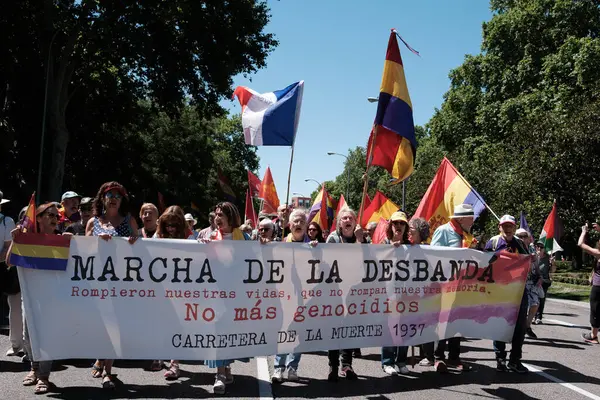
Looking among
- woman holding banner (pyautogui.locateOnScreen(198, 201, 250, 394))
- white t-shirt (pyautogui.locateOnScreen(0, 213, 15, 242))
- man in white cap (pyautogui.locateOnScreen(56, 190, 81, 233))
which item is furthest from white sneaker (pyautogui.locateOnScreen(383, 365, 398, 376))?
man in white cap (pyautogui.locateOnScreen(56, 190, 81, 233))

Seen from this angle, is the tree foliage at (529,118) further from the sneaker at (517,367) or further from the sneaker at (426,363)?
the sneaker at (426,363)

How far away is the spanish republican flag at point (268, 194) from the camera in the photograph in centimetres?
1719

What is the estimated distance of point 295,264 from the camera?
653 centimetres

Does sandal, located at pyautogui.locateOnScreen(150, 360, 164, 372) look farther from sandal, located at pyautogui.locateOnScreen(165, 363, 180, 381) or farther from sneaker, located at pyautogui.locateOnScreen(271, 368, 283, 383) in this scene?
sneaker, located at pyautogui.locateOnScreen(271, 368, 283, 383)

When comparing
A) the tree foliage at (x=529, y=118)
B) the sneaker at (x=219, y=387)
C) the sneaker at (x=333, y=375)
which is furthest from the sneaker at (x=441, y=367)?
the tree foliage at (x=529, y=118)

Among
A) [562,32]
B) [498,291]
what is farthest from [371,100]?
[498,291]

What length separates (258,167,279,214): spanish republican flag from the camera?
17188mm

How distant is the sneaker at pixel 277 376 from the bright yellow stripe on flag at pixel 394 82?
3.25 meters

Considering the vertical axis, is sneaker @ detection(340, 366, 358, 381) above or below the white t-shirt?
below

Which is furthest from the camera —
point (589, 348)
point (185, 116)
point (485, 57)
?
point (185, 116)

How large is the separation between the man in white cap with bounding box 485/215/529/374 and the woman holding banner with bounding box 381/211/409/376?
1.12 metres

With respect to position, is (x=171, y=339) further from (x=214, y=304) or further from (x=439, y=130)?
(x=439, y=130)

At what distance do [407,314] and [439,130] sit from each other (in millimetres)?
38902

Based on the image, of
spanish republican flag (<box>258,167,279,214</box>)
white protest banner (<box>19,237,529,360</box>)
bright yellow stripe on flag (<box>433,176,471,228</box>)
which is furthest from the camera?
spanish republican flag (<box>258,167,279,214</box>)
